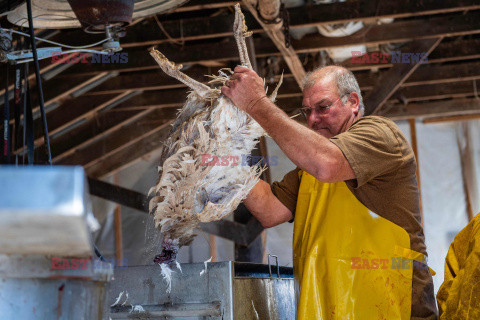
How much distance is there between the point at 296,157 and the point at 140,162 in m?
5.93

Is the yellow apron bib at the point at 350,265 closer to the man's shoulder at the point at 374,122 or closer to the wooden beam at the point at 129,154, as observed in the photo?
the man's shoulder at the point at 374,122

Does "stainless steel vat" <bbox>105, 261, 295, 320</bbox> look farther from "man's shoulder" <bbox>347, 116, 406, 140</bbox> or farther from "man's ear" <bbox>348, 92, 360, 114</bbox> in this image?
"man's ear" <bbox>348, 92, 360, 114</bbox>

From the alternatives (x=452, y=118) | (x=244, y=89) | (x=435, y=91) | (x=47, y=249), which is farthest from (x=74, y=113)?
(x=47, y=249)

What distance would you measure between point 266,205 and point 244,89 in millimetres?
601

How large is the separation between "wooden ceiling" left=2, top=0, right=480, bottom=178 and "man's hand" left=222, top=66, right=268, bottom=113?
2140 millimetres

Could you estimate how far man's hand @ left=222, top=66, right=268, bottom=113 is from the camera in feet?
6.32

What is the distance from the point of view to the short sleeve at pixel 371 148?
1869mm

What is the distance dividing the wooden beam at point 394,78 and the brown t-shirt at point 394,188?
2723 millimetres

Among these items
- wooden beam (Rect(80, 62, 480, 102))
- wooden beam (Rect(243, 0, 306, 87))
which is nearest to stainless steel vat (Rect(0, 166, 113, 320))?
wooden beam (Rect(243, 0, 306, 87))

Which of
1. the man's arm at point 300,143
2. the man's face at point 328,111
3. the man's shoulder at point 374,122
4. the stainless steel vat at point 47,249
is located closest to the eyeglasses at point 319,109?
the man's face at point 328,111

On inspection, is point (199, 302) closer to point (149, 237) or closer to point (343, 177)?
point (149, 237)

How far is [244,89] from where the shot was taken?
194cm

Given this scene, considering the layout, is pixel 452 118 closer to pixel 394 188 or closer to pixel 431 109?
pixel 431 109

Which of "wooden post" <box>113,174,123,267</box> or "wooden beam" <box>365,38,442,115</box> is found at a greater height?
"wooden beam" <box>365,38,442,115</box>
